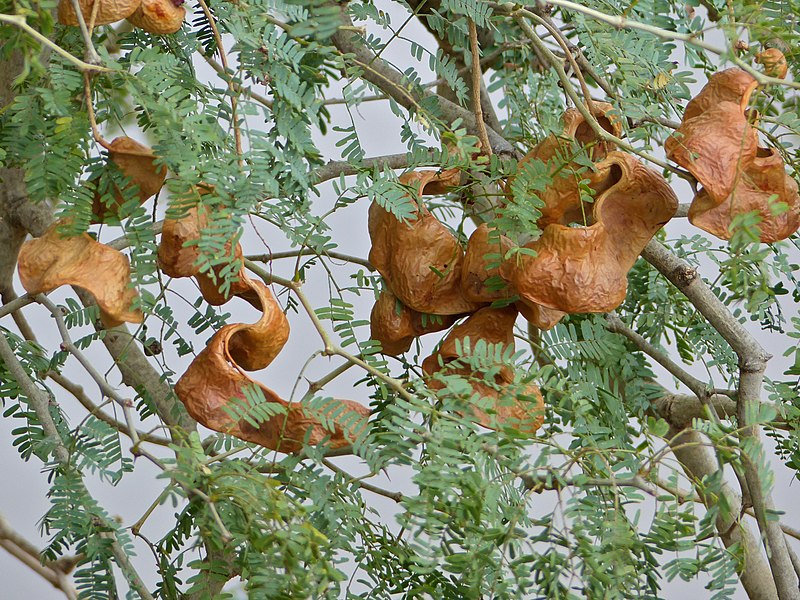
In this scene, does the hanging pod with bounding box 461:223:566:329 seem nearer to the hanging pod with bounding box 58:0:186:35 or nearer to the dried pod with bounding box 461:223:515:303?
the dried pod with bounding box 461:223:515:303

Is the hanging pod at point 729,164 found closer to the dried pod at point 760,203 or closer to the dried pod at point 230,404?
the dried pod at point 760,203

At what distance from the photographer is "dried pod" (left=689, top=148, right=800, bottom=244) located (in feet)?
1.86

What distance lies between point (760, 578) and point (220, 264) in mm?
596

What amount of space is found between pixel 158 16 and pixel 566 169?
9.9 inches

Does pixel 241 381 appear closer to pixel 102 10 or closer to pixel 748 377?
pixel 102 10

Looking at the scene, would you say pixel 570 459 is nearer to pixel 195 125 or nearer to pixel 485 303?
pixel 485 303

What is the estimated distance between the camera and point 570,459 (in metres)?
0.54

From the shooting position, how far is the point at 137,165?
562 millimetres

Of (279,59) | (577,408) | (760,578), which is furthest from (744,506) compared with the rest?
(279,59)

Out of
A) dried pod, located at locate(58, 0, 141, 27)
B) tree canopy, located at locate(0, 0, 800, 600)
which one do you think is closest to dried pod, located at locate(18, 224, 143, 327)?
tree canopy, located at locate(0, 0, 800, 600)

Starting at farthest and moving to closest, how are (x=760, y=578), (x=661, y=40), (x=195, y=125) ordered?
(x=760, y=578) < (x=661, y=40) < (x=195, y=125)

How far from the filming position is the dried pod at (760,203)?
566 mm

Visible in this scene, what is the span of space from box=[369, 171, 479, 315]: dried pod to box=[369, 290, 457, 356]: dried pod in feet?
0.04

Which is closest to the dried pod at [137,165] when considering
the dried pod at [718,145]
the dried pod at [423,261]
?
the dried pod at [423,261]
